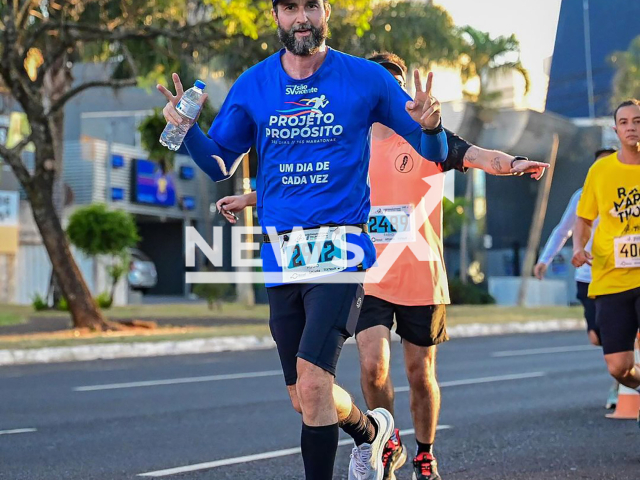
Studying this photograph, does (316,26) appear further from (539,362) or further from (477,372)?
(539,362)

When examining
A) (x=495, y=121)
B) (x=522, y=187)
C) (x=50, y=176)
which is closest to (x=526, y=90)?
(x=495, y=121)

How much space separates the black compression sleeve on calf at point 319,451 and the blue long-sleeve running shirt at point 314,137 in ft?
2.30

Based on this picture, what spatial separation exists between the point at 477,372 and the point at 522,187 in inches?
1618

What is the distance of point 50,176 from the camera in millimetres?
19844

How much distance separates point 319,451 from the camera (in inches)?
173

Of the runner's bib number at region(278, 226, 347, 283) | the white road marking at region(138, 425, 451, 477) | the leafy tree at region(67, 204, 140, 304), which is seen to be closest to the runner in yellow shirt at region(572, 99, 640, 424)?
the white road marking at region(138, 425, 451, 477)

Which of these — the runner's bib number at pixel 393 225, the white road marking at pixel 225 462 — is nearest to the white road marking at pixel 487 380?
the white road marking at pixel 225 462

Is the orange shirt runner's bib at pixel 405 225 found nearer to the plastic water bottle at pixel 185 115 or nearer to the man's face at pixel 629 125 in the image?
the man's face at pixel 629 125

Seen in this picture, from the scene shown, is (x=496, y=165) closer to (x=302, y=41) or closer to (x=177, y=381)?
(x=302, y=41)

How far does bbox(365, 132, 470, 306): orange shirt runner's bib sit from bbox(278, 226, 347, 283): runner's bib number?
1396mm

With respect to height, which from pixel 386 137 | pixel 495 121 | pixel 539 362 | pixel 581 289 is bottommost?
pixel 539 362

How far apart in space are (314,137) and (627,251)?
295cm

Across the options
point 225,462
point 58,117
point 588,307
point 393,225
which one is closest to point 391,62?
point 393,225

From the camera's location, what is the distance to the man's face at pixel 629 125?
6891 mm
